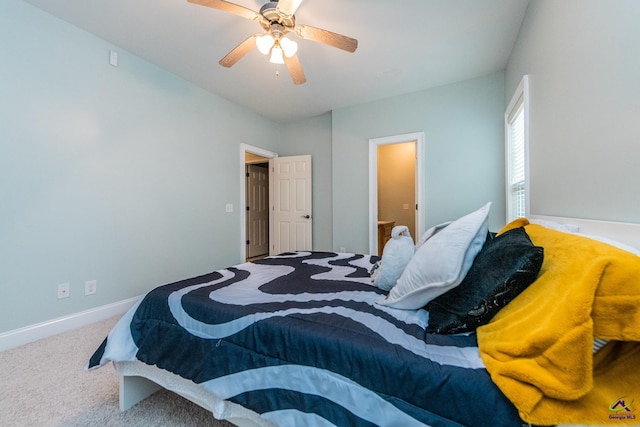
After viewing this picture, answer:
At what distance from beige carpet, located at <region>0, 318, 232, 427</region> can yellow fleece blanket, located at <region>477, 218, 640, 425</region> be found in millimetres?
1316

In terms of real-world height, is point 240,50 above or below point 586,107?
above

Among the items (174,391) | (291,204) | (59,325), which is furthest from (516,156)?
(59,325)

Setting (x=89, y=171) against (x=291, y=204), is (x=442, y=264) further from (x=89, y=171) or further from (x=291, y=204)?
(x=291, y=204)

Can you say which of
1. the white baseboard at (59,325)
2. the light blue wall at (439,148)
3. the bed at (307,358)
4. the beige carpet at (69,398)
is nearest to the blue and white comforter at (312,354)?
the bed at (307,358)

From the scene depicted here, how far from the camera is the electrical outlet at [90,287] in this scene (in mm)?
2363

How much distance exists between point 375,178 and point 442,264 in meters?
2.93

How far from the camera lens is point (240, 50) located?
6.84ft

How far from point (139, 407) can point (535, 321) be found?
72.4 inches

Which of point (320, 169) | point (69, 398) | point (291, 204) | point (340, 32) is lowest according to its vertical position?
point (69, 398)

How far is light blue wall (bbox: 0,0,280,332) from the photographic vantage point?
6.55ft

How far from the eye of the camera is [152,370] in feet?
4.17

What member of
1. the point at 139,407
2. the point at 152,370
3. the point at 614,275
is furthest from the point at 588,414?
the point at 139,407

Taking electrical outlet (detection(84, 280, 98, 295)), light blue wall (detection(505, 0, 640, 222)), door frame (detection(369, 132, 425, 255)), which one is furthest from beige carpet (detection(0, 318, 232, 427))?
door frame (detection(369, 132, 425, 255))

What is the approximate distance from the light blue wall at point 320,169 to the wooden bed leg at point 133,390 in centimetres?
303
